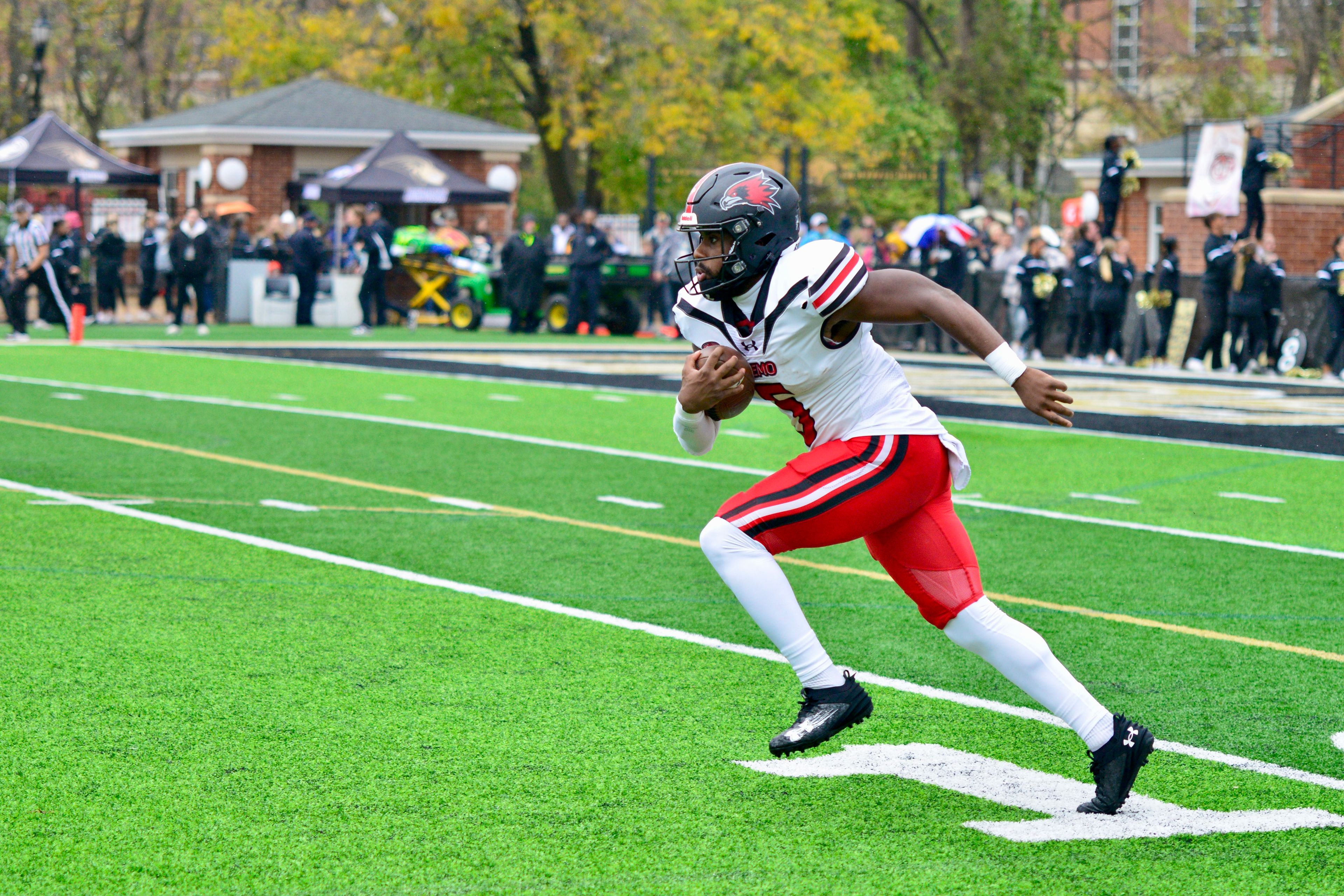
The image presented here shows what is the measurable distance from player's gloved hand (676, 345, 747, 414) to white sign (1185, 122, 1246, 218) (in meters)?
22.4

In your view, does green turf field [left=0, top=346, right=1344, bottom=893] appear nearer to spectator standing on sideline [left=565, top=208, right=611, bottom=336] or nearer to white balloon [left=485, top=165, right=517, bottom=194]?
spectator standing on sideline [left=565, top=208, right=611, bottom=336]

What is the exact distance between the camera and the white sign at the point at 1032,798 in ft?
14.3

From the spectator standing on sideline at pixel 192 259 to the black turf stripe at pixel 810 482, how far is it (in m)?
21.9

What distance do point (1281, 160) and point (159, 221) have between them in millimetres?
17351

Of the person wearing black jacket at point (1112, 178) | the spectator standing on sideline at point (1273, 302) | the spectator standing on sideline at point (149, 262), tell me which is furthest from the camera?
the spectator standing on sideline at point (149, 262)

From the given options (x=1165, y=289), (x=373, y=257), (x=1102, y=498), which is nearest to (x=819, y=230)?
(x=1165, y=289)

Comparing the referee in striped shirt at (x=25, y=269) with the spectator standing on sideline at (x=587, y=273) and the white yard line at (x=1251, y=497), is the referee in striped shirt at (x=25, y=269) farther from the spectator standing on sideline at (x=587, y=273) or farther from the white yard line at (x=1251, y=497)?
the white yard line at (x=1251, y=497)

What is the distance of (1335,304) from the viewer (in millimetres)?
19484

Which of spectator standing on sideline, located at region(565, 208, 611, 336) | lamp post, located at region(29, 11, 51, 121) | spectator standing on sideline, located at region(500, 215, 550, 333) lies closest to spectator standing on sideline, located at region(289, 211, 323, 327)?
spectator standing on sideline, located at region(500, 215, 550, 333)

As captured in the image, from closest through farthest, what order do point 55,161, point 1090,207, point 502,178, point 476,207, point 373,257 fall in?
point 373,257 < point 1090,207 < point 55,161 < point 502,178 < point 476,207

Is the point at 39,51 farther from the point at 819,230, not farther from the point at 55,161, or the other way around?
the point at 819,230

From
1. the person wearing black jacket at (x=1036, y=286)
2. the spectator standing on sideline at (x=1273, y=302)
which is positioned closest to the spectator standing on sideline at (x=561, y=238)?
the person wearing black jacket at (x=1036, y=286)

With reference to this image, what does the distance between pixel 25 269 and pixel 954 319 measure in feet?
68.6

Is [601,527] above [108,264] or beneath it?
beneath
